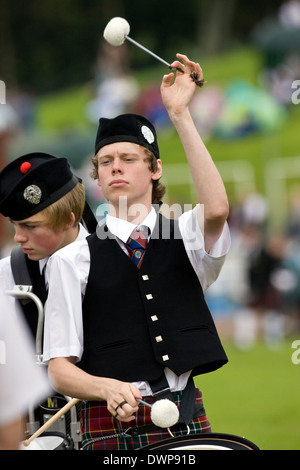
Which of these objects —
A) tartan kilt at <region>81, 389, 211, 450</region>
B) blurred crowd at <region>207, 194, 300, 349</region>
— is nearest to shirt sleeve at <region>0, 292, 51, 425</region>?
tartan kilt at <region>81, 389, 211, 450</region>

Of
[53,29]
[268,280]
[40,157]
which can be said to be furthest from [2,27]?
[40,157]

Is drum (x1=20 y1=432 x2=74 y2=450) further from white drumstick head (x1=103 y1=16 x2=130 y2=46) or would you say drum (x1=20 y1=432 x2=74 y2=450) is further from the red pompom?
white drumstick head (x1=103 y1=16 x2=130 y2=46)

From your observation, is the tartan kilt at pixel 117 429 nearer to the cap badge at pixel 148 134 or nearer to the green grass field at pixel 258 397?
the cap badge at pixel 148 134

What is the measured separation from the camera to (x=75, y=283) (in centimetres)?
358

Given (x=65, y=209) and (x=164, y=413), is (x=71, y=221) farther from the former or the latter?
(x=164, y=413)

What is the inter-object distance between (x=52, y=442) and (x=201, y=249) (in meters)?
1.21

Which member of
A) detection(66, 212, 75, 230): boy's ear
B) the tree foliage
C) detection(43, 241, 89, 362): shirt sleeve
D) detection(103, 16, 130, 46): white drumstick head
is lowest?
detection(43, 241, 89, 362): shirt sleeve

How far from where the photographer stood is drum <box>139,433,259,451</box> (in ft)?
10.9

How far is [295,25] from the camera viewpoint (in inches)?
1341

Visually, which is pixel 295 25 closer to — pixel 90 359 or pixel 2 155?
pixel 2 155

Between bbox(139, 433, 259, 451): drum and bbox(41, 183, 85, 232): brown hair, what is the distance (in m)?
1.21

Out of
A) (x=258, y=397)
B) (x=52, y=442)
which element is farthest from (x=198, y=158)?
(x=258, y=397)

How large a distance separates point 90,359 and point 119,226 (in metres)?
0.51

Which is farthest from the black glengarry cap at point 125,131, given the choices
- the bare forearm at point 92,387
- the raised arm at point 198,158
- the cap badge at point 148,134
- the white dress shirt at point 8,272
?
the bare forearm at point 92,387
